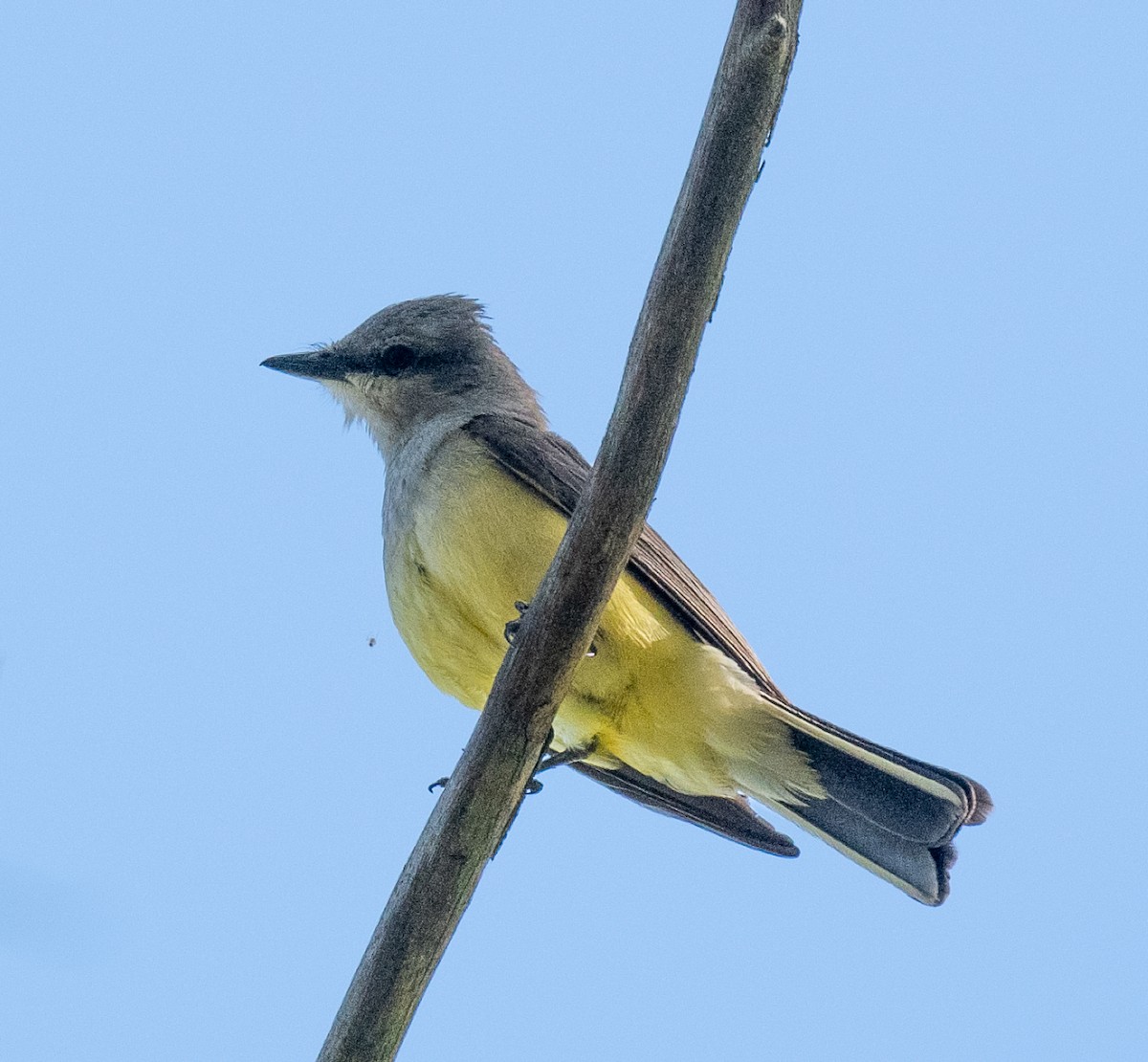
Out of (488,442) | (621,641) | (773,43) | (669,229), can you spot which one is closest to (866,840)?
(621,641)

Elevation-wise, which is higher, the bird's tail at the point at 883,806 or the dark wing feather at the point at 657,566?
the dark wing feather at the point at 657,566

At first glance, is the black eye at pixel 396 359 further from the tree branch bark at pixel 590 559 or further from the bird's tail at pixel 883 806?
the tree branch bark at pixel 590 559

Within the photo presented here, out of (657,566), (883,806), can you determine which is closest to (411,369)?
(657,566)

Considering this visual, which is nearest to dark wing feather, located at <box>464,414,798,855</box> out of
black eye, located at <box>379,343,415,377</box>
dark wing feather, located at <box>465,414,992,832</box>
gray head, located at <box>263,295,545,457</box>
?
dark wing feather, located at <box>465,414,992,832</box>

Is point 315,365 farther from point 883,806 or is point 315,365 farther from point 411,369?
point 883,806

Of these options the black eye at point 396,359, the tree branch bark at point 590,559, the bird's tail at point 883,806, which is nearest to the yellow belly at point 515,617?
the bird's tail at point 883,806

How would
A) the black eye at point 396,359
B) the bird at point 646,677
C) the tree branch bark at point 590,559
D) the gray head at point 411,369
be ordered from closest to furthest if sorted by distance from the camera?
the tree branch bark at point 590,559
the bird at point 646,677
the gray head at point 411,369
the black eye at point 396,359

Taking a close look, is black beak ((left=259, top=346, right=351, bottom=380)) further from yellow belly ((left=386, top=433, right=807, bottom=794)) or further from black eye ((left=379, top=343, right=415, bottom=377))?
yellow belly ((left=386, top=433, right=807, bottom=794))
